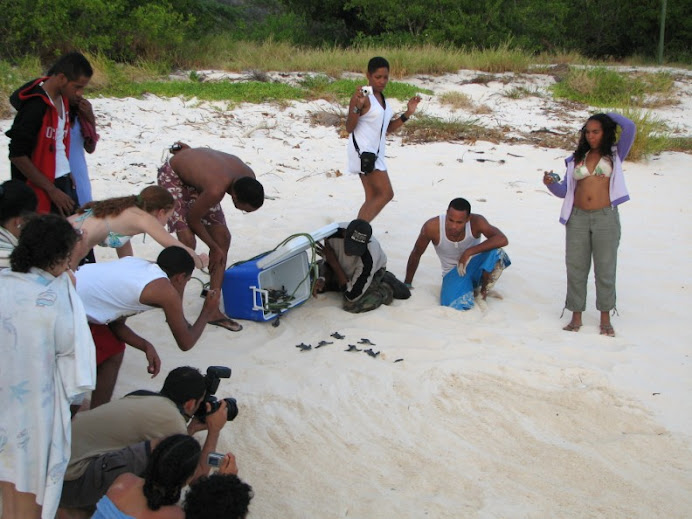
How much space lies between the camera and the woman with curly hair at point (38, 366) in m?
2.61

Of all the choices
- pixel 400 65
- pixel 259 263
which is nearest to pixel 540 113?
pixel 400 65

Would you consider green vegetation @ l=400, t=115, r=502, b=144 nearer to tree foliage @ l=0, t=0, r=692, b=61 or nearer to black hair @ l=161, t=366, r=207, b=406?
tree foliage @ l=0, t=0, r=692, b=61

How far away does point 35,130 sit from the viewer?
4344 millimetres

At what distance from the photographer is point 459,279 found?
5.59 meters

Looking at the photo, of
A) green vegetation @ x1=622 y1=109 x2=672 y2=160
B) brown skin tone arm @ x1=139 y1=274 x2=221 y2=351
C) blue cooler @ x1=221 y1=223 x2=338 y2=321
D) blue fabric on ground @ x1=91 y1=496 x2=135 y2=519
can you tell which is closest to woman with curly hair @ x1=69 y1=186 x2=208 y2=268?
brown skin tone arm @ x1=139 y1=274 x2=221 y2=351

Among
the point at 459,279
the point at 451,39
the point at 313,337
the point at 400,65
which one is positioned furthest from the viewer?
the point at 451,39

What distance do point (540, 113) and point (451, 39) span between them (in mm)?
7188

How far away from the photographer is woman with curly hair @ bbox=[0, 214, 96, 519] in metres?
2.61

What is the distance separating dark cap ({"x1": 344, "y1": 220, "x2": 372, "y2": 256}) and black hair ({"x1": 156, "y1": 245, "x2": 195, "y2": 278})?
69.7 inches

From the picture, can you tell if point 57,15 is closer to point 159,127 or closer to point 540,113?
point 159,127

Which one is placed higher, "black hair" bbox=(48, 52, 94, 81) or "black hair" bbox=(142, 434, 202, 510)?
"black hair" bbox=(48, 52, 94, 81)

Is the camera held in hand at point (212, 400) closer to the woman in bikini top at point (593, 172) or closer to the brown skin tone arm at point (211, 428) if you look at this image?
the brown skin tone arm at point (211, 428)

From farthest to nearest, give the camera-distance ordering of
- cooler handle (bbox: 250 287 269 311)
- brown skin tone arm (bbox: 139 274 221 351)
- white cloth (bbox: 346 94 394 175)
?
white cloth (bbox: 346 94 394 175) < cooler handle (bbox: 250 287 269 311) < brown skin tone arm (bbox: 139 274 221 351)

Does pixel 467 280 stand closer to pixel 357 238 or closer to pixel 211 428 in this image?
pixel 357 238
